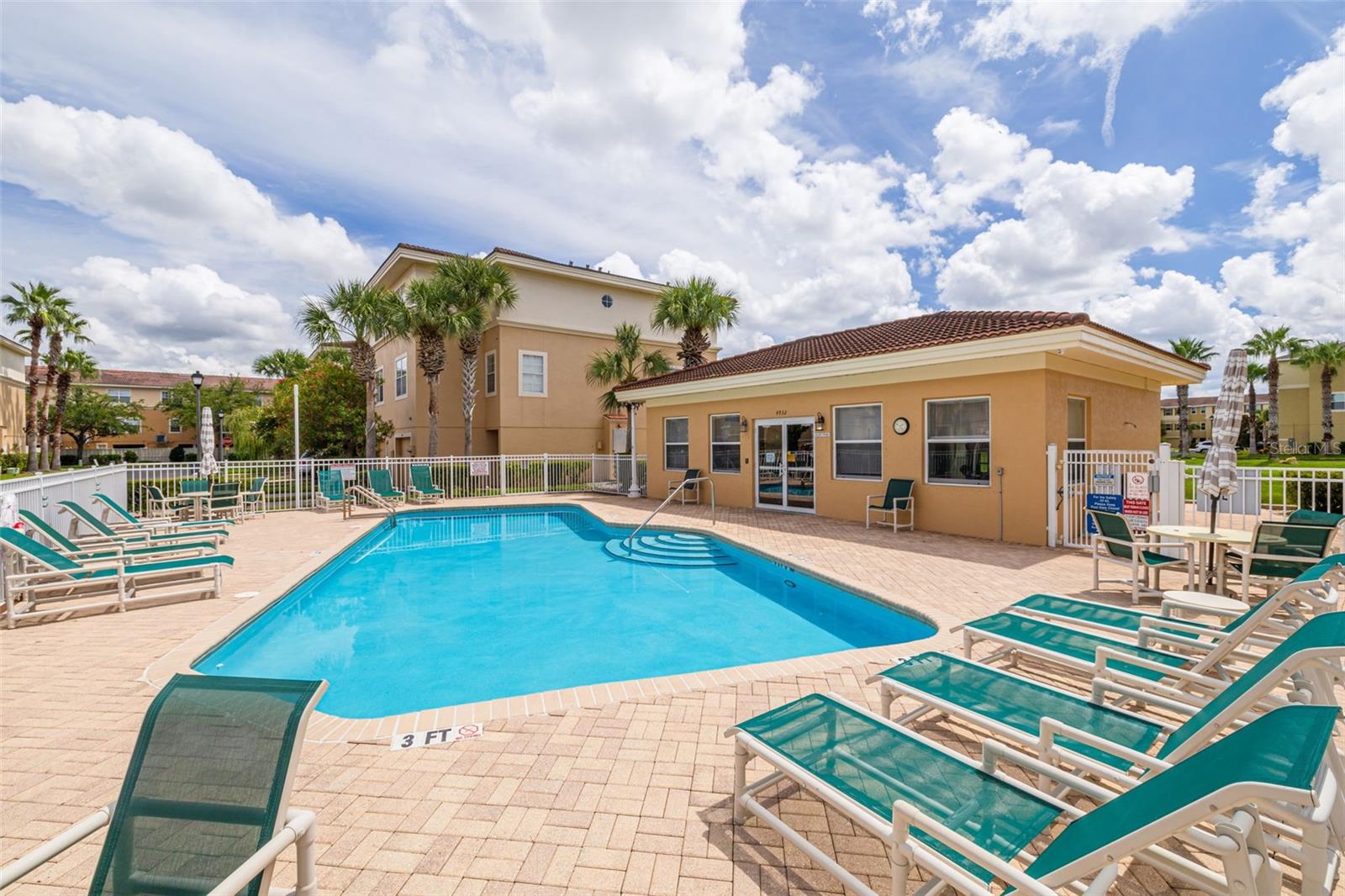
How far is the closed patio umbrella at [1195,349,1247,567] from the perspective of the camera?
639 centimetres

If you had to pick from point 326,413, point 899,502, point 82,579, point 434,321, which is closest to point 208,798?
point 82,579

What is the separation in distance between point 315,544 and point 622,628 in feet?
23.7

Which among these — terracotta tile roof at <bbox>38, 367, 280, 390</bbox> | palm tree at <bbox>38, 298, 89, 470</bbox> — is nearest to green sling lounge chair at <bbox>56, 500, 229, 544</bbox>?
palm tree at <bbox>38, 298, 89, 470</bbox>

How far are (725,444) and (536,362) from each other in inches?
442

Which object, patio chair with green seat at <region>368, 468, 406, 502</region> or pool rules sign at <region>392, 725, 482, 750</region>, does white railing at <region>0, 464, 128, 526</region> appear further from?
pool rules sign at <region>392, 725, 482, 750</region>

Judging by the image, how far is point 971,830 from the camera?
1.95 m

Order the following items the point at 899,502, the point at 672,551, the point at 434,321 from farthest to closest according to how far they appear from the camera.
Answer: the point at 434,321
the point at 899,502
the point at 672,551

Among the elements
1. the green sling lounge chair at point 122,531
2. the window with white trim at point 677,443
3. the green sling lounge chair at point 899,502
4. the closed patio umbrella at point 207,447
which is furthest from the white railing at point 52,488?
the green sling lounge chair at point 899,502

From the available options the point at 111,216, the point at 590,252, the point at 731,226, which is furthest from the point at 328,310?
the point at 731,226

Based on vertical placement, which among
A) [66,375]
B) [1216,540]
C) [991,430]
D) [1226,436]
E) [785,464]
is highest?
[66,375]

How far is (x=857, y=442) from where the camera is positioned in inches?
494

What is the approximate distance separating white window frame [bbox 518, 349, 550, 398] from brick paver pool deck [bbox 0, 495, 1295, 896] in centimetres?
1795

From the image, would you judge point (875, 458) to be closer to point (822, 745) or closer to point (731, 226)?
point (731, 226)

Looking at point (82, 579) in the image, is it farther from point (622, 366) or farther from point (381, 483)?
point (622, 366)
